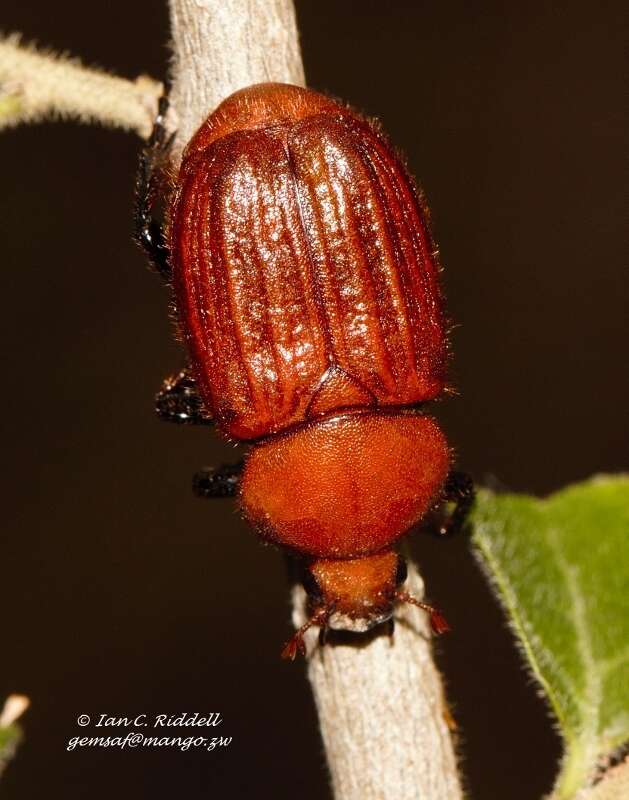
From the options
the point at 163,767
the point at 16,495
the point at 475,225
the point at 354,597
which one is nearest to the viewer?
the point at 354,597

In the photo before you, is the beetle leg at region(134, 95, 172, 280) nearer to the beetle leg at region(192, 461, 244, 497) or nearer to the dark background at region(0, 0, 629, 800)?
the beetle leg at region(192, 461, 244, 497)

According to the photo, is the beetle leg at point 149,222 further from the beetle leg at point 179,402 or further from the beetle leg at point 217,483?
the beetle leg at point 217,483

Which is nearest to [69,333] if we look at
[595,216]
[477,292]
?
[477,292]

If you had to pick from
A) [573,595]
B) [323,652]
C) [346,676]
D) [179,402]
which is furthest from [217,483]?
[573,595]

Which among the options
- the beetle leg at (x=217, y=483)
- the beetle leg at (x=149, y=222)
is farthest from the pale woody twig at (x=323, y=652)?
the beetle leg at (x=217, y=483)

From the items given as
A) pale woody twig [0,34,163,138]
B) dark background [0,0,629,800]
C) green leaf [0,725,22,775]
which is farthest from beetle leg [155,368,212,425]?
dark background [0,0,629,800]

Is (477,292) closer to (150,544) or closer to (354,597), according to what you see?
(150,544)
